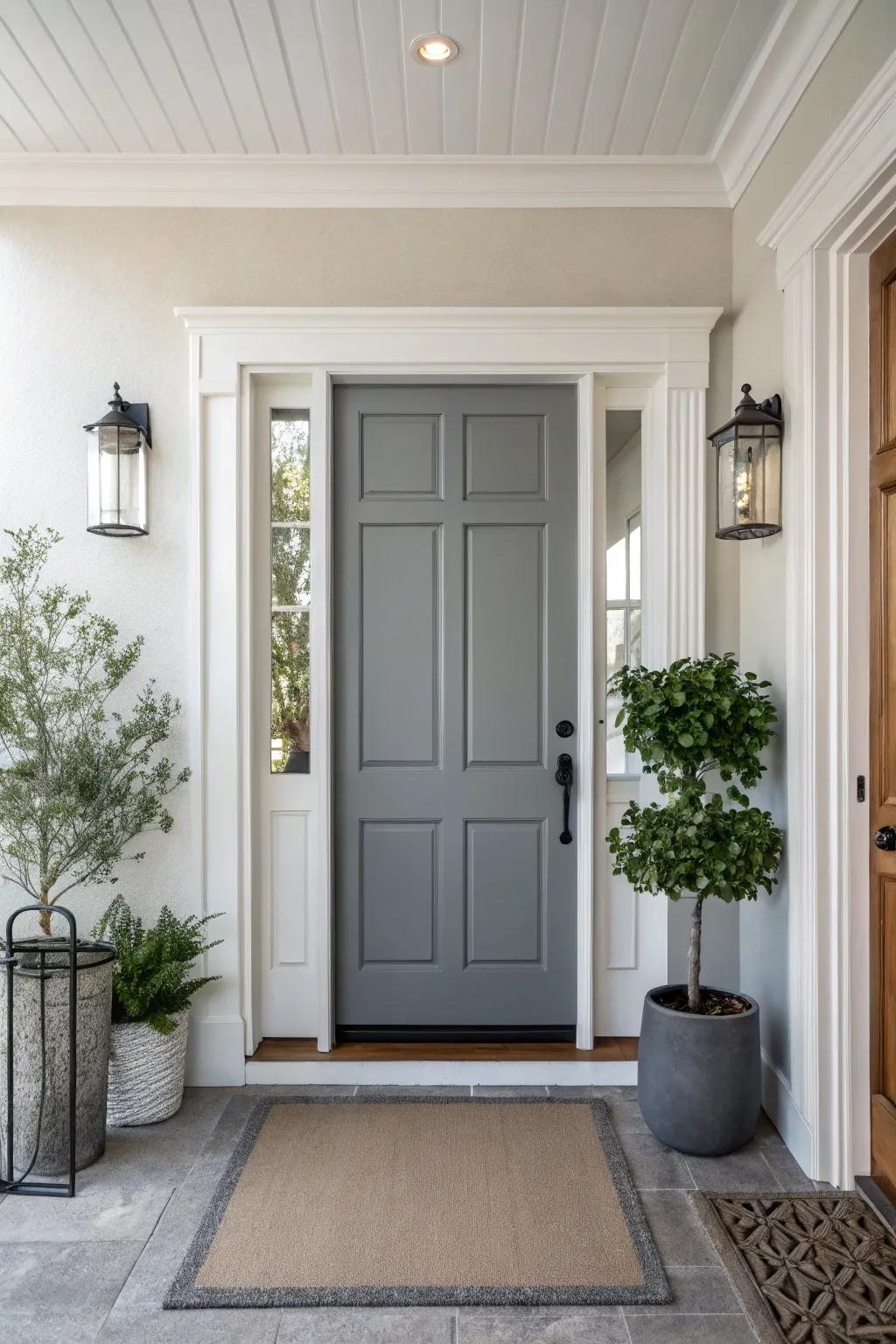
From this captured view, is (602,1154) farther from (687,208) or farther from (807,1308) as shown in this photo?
(687,208)

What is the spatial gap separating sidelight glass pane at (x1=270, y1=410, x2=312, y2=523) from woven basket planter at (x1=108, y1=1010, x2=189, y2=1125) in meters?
1.64

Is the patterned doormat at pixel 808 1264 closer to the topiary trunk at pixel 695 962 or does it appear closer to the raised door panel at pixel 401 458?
the topiary trunk at pixel 695 962

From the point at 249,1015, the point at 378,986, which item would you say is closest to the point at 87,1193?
the point at 249,1015

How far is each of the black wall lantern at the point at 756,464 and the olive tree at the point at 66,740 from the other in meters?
1.80

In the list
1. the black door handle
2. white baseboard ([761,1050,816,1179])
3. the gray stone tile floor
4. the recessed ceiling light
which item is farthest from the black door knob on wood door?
the recessed ceiling light

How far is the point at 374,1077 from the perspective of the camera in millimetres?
2979

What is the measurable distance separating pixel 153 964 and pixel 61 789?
58cm

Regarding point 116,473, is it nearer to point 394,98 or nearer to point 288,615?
point 288,615

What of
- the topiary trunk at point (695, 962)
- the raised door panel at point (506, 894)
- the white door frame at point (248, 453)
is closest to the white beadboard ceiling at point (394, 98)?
the white door frame at point (248, 453)

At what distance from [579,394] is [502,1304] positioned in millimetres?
2504

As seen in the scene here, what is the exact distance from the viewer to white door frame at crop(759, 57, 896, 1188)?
233 centimetres

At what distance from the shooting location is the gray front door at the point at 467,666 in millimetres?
3123

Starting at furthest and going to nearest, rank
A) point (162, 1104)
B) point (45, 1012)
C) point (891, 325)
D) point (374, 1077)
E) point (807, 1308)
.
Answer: point (374, 1077)
point (162, 1104)
point (45, 1012)
point (891, 325)
point (807, 1308)

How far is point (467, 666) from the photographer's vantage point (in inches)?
123
